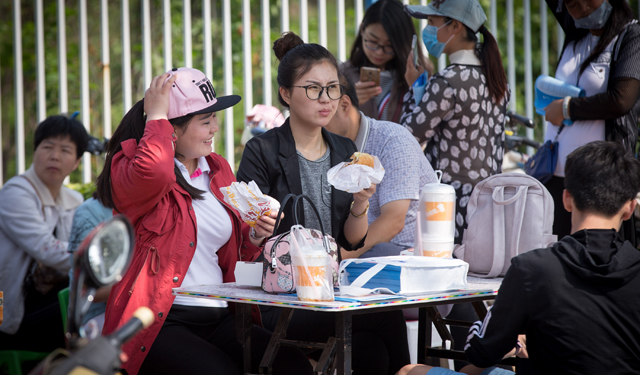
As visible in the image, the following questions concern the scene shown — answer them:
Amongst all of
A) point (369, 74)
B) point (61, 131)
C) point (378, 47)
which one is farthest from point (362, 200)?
point (61, 131)

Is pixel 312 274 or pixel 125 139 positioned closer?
pixel 312 274

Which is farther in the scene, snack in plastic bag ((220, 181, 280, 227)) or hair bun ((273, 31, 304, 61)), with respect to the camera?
hair bun ((273, 31, 304, 61))

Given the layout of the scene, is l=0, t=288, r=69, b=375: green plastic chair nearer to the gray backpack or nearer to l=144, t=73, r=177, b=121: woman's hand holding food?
l=144, t=73, r=177, b=121: woman's hand holding food

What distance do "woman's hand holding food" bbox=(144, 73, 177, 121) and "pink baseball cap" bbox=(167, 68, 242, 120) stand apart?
0.22ft

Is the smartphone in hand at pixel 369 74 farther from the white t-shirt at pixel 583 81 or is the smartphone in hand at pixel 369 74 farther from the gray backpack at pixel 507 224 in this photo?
the gray backpack at pixel 507 224

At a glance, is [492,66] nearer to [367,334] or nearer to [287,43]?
[287,43]

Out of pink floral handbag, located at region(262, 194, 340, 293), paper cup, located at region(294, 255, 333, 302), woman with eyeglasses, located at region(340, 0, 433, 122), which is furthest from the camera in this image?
woman with eyeglasses, located at region(340, 0, 433, 122)

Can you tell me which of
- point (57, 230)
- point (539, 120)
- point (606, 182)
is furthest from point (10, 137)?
point (606, 182)

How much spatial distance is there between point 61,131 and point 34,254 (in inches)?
31.3

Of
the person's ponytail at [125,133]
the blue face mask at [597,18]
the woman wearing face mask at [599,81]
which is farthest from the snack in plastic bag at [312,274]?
the blue face mask at [597,18]

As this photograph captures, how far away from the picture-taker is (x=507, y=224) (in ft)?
8.07

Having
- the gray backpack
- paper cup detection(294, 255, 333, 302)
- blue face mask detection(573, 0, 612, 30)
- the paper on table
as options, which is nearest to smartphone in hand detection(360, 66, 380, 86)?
blue face mask detection(573, 0, 612, 30)

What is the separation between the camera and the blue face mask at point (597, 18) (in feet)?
10.8

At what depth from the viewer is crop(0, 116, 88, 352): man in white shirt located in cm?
370
